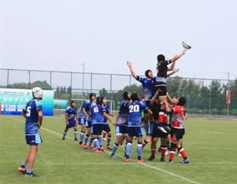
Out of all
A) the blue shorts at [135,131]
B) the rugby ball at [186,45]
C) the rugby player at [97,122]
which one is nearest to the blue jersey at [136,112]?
the blue shorts at [135,131]

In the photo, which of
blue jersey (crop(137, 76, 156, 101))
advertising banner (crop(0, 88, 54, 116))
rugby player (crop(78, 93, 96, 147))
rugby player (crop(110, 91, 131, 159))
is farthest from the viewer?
advertising banner (crop(0, 88, 54, 116))

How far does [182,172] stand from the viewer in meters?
9.52

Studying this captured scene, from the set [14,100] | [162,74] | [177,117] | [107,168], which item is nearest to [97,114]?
[177,117]

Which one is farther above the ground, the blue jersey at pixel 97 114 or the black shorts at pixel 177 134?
the blue jersey at pixel 97 114

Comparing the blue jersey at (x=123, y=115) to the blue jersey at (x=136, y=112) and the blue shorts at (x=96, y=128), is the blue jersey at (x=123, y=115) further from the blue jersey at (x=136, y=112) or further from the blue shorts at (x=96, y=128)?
the blue shorts at (x=96, y=128)

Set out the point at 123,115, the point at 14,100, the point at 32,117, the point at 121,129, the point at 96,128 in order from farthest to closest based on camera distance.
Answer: the point at 14,100, the point at 96,128, the point at 123,115, the point at 121,129, the point at 32,117

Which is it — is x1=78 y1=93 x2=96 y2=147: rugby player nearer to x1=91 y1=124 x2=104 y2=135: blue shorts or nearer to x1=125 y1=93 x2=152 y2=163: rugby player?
x1=91 y1=124 x2=104 y2=135: blue shorts

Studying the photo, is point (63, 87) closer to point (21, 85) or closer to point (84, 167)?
point (21, 85)

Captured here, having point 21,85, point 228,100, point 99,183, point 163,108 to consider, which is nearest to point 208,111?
point 228,100

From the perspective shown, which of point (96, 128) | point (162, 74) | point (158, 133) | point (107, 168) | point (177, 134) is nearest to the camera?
point (107, 168)

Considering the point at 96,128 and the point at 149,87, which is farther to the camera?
the point at 96,128

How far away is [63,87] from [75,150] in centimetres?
3999

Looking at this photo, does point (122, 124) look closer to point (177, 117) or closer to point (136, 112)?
point (136, 112)

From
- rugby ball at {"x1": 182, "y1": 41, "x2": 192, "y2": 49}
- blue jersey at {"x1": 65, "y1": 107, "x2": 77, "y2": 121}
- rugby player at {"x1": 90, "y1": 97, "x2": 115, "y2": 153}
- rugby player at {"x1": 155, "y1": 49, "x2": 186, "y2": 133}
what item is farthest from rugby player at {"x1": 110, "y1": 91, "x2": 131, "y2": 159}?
blue jersey at {"x1": 65, "y1": 107, "x2": 77, "y2": 121}
